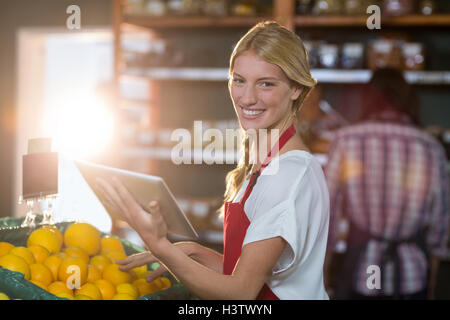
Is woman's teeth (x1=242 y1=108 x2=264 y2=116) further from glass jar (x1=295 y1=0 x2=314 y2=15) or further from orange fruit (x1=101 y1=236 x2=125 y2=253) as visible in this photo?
glass jar (x1=295 y1=0 x2=314 y2=15)

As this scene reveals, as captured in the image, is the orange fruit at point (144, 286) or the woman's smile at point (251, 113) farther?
the orange fruit at point (144, 286)

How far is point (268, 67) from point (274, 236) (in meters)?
0.42

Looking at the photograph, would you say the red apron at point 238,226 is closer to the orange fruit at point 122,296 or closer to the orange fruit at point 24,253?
the orange fruit at point 122,296

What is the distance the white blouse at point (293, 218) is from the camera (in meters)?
1.18

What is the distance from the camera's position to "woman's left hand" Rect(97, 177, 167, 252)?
1178 mm

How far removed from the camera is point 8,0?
5.26 m

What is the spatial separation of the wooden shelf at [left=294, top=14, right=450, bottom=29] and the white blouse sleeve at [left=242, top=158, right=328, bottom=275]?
2307 millimetres

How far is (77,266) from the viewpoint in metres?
1.41

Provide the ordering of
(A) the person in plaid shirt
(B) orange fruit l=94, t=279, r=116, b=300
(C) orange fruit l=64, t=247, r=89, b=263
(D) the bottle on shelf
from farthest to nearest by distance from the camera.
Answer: (D) the bottle on shelf → (A) the person in plaid shirt → (C) orange fruit l=64, t=247, r=89, b=263 → (B) orange fruit l=94, t=279, r=116, b=300

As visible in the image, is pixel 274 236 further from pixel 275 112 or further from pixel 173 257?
pixel 275 112

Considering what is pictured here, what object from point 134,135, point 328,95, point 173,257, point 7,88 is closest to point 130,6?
point 134,135

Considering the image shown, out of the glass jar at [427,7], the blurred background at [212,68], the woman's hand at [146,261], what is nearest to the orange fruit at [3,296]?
the woman's hand at [146,261]

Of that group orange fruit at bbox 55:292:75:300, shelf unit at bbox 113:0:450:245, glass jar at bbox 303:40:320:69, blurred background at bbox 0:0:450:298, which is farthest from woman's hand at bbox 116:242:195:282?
glass jar at bbox 303:40:320:69

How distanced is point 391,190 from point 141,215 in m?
1.69
